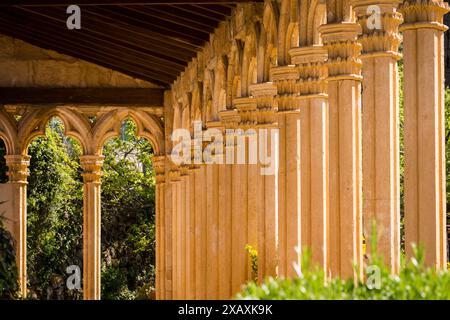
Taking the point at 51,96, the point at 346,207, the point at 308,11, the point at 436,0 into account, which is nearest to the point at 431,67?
the point at 436,0

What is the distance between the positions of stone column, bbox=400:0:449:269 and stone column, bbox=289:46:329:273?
399 cm

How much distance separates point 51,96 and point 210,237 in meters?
6.61

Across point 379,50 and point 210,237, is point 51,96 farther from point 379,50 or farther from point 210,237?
point 379,50

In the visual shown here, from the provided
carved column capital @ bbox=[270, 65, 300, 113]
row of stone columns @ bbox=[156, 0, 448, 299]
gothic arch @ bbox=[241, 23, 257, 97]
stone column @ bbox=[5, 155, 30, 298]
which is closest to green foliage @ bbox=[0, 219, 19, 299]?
row of stone columns @ bbox=[156, 0, 448, 299]

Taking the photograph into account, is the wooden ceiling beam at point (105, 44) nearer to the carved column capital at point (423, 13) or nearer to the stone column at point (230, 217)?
the stone column at point (230, 217)

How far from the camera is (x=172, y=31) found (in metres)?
22.8

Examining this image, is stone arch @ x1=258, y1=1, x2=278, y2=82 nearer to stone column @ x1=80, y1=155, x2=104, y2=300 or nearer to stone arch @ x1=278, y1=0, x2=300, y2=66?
stone arch @ x1=278, y1=0, x2=300, y2=66

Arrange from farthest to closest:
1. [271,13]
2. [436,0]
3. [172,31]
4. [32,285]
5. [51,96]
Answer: [32,285] < [51,96] < [172,31] < [271,13] < [436,0]

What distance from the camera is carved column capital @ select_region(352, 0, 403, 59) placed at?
11.7m

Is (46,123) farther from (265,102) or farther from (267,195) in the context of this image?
(265,102)

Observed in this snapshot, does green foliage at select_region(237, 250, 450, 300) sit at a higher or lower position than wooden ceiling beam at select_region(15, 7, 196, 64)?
lower

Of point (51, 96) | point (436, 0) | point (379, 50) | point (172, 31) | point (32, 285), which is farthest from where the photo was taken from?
point (32, 285)

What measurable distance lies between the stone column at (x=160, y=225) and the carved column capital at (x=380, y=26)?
1806cm

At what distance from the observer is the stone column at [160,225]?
97.8 feet
